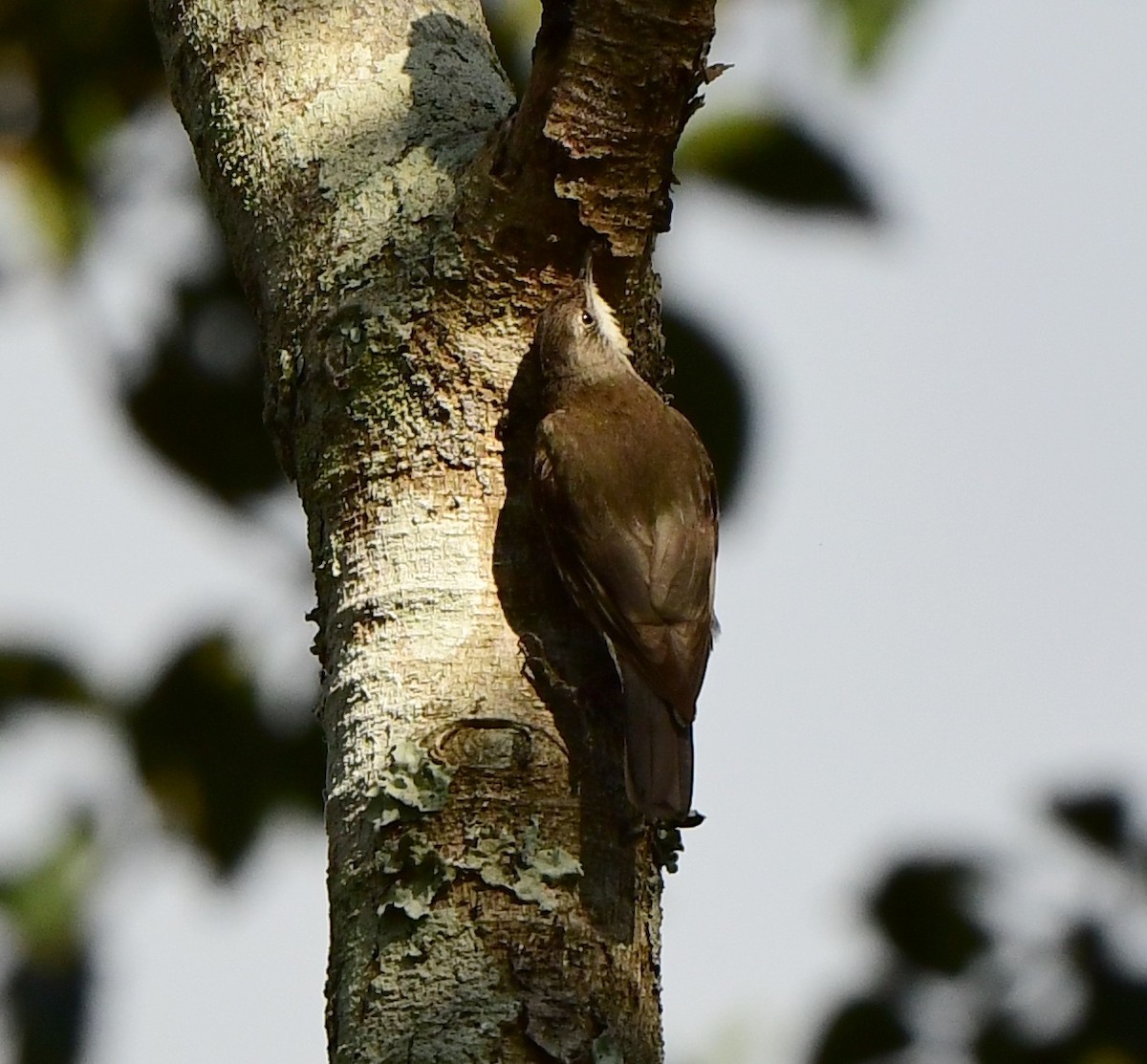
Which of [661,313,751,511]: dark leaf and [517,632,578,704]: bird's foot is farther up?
[661,313,751,511]: dark leaf

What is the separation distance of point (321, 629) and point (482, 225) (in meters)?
0.60

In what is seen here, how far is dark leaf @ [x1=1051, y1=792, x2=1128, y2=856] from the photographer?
320 centimetres

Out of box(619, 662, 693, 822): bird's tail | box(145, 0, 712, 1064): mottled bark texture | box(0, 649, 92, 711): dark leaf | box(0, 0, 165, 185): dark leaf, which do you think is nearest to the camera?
box(145, 0, 712, 1064): mottled bark texture

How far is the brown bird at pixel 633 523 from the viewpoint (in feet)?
8.89

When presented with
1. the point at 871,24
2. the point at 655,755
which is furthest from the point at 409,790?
the point at 871,24

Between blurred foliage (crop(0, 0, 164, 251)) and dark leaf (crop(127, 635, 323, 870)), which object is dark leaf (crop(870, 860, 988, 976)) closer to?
dark leaf (crop(127, 635, 323, 870))

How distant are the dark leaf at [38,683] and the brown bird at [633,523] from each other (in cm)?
98

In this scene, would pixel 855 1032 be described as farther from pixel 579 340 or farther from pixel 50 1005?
pixel 50 1005

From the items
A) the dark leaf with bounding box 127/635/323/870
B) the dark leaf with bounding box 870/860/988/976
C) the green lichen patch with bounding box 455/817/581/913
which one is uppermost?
the dark leaf with bounding box 127/635/323/870

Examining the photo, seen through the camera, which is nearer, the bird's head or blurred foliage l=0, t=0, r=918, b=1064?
the bird's head

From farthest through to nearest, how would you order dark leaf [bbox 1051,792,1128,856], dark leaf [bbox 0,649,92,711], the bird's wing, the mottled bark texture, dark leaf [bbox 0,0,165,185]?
1. dark leaf [bbox 0,0,165,185]
2. dark leaf [bbox 0,649,92,711]
3. dark leaf [bbox 1051,792,1128,856]
4. the bird's wing
5. the mottled bark texture

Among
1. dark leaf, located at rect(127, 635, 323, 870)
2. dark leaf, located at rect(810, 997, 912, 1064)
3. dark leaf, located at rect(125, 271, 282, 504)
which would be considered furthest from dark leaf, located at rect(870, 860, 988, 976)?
dark leaf, located at rect(125, 271, 282, 504)

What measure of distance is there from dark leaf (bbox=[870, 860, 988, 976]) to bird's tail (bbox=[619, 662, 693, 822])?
1.52 ft

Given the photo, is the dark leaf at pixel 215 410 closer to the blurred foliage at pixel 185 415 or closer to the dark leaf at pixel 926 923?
the blurred foliage at pixel 185 415
